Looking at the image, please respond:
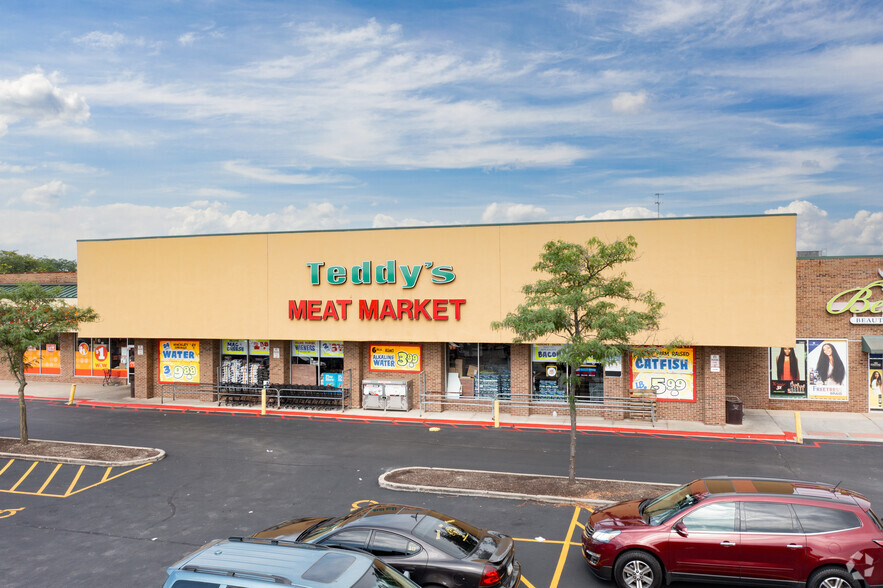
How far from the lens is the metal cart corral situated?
25.1 m

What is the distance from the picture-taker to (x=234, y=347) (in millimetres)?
28797

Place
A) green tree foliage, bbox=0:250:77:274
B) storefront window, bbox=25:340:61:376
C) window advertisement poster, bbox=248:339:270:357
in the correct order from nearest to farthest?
window advertisement poster, bbox=248:339:270:357, storefront window, bbox=25:340:61:376, green tree foliage, bbox=0:250:77:274

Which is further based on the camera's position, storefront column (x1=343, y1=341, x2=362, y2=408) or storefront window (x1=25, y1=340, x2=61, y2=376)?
storefront window (x1=25, y1=340, x2=61, y2=376)

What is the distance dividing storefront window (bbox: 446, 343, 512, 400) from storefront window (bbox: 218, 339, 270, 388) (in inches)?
351

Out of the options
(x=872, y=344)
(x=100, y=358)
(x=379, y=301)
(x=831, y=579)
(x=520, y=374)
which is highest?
(x=379, y=301)

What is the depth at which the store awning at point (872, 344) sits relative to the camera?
77.5 feet

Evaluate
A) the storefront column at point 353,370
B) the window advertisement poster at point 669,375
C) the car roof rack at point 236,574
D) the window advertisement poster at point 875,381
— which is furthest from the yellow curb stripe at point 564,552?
the window advertisement poster at point 875,381

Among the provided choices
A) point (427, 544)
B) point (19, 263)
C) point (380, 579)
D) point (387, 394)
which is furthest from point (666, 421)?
point (19, 263)

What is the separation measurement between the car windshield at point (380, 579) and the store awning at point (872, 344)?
2419 centimetres

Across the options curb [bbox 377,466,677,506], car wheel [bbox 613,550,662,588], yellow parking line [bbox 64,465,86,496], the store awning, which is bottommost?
yellow parking line [bbox 64,465,86,496]

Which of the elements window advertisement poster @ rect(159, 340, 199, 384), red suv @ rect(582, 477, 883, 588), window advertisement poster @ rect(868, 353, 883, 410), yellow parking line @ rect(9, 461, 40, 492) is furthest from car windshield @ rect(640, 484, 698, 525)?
window advertisement poster @ rect(159, 340, 199, 384)

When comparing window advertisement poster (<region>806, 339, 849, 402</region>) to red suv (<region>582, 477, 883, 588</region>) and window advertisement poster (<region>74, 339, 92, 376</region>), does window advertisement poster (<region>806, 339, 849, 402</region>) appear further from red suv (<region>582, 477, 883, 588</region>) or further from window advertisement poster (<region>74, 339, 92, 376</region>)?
window advertisement poster (<region>74, 339, 92, 376</region>)

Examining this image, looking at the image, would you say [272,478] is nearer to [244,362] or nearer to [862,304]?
[244,362]

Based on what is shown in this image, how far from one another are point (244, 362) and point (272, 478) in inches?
538
